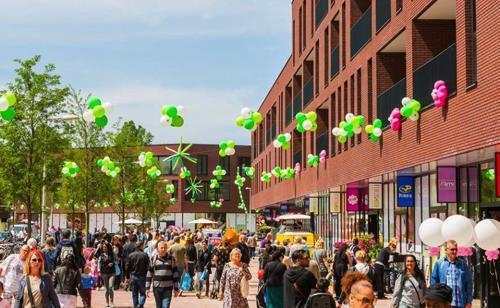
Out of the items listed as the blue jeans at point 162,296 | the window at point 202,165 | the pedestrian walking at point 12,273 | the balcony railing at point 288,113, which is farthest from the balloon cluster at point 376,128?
the window at point 202,165

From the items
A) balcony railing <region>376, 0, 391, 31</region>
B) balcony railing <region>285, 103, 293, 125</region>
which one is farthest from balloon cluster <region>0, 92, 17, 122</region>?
balcony railing <region>285, 103, 293, 125</region>

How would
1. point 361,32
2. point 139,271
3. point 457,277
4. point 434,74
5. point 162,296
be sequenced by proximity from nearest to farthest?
point 457,277
point 162,296
point 139,271
point 434,74
point 361,32

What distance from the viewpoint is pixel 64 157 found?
35.8 m

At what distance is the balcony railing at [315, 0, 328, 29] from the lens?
1622 inches

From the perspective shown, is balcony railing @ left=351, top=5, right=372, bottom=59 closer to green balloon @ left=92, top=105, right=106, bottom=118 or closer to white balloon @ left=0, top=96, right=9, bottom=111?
green balloon @ left=92, top=105, right=106, bottom=118

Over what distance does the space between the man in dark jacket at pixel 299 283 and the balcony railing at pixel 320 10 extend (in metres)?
29.2

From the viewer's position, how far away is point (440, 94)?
67.4 feet

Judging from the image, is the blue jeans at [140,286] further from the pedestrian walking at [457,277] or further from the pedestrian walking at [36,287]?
the pedestrian walking at [36,287]

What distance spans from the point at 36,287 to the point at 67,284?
16.1 ft

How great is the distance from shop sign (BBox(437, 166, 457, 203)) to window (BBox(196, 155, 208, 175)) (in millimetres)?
87623

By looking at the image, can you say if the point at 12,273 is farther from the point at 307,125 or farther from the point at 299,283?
the point at 307,125

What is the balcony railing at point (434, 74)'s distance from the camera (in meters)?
21.3

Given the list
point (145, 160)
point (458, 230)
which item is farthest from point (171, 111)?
point (458, 230)

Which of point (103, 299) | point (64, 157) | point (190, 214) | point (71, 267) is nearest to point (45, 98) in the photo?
point (64, 157)
